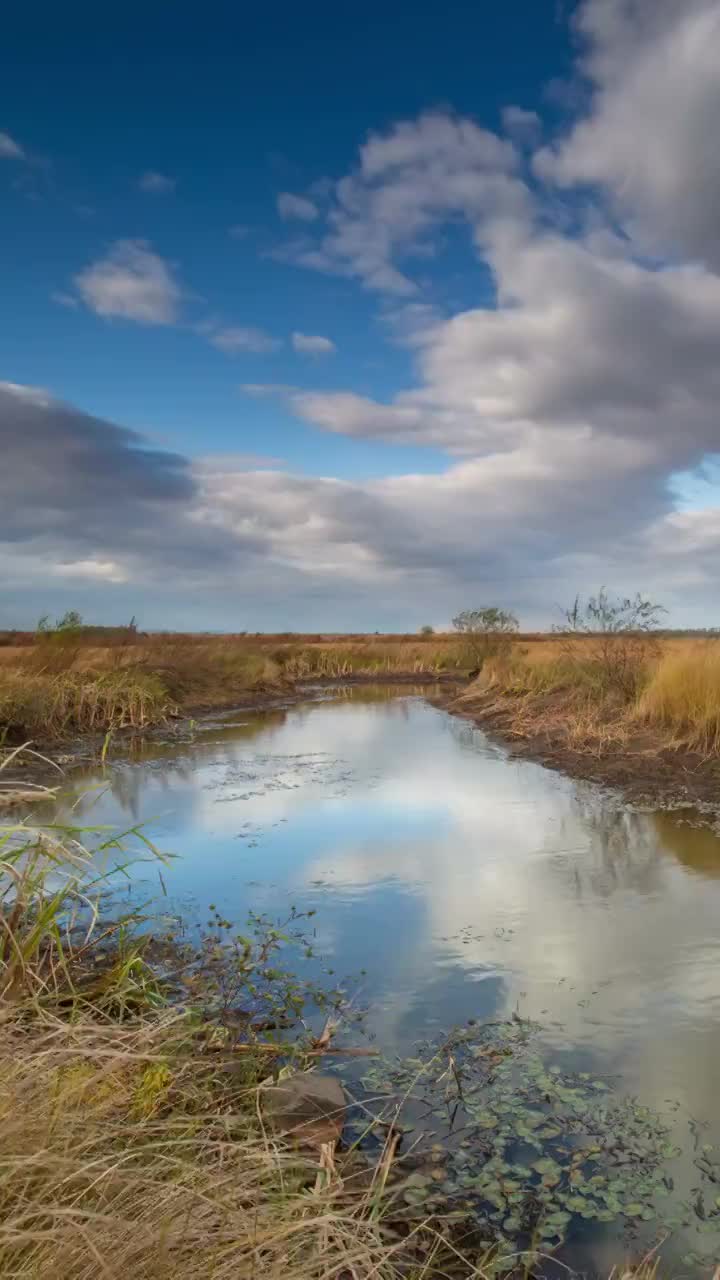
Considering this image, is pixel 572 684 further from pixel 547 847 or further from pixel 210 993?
pixel 210 993

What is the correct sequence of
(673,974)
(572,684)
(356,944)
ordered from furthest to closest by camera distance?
(572,684), (356,944), (673,974)

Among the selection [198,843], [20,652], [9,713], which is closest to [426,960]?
[198,843]

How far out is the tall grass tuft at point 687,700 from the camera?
957 cm

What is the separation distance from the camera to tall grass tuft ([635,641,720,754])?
957cm

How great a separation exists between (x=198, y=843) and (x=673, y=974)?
417cm

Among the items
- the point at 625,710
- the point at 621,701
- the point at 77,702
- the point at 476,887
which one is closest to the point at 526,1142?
the point at 476,887

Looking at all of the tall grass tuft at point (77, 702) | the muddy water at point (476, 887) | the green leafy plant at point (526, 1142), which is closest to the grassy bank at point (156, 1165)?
the green leafy plant at point (526, 1142)

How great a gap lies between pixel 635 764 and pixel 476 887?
4658 mm

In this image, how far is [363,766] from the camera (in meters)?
11.2

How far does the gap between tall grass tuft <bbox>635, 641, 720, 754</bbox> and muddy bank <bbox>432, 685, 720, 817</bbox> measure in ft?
0.83

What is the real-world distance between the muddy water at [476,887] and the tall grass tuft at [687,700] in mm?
1648

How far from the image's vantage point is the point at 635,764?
9703mm

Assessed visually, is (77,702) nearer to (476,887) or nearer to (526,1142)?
(476,887)

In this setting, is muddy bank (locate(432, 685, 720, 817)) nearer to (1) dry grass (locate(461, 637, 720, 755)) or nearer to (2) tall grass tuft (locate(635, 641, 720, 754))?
(1) dry grass (locate(461, 637, 720, 755))
